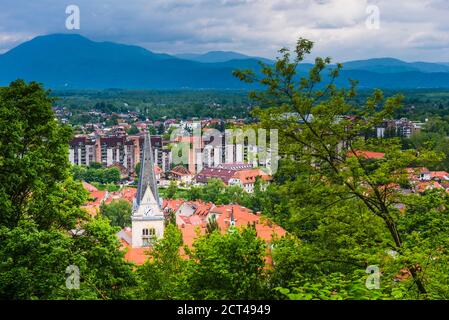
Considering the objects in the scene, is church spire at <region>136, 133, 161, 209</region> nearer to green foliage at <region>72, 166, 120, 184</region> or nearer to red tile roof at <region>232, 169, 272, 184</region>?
red tile roof at <region>232, 169, 272, 184</region>

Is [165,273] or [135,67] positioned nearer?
[165,273]

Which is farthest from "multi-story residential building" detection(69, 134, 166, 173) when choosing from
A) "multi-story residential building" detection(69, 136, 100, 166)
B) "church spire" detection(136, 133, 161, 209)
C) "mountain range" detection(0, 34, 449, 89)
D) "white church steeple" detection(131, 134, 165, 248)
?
"white church steeple" detection(131, 134, 165, 248)

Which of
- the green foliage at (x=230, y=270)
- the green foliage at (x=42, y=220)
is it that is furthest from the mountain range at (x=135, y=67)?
the green foliage at (x=42, y=220)

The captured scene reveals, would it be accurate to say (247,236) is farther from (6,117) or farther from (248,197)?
(248,197)

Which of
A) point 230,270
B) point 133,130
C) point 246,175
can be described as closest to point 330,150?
point 230,270

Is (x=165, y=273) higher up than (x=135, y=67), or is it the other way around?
(x=135, y=67)

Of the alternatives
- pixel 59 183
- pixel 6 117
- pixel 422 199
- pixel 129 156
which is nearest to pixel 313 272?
pixel 422 199

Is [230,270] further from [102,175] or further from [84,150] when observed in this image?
[84,150]
